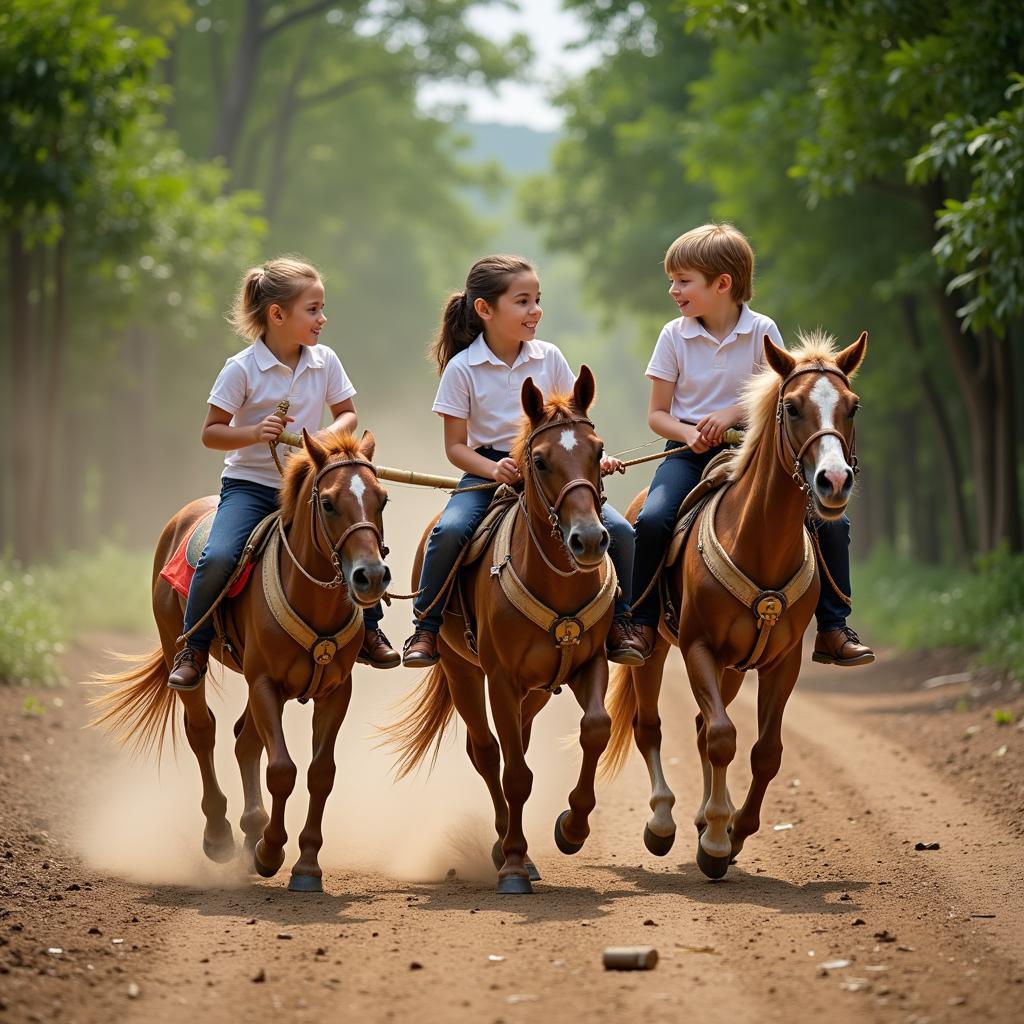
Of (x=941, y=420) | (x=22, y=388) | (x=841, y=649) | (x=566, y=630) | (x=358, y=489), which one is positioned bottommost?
(x=841, y=649)

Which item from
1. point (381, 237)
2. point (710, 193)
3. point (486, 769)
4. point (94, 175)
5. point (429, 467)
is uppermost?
point (381, 237)

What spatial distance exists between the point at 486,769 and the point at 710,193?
22908mm

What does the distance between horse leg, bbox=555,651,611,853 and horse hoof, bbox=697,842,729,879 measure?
592 mm

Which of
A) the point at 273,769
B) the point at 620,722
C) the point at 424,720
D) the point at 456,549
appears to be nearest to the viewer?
the point at 273,769

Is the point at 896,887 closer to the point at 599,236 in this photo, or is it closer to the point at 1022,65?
the point at 1022,65

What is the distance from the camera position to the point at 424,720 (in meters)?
9.23

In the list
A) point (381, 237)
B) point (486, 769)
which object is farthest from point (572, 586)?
point (381, 237)

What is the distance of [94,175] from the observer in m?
19.3

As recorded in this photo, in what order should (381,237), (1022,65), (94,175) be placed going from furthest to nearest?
(381,237) < (94,175) < (1022,65)

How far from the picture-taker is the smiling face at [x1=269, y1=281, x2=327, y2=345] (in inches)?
336

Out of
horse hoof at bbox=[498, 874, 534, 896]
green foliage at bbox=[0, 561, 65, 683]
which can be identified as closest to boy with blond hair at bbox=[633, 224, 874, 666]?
horse hoof at bbox=[498, 874, 534, 896]

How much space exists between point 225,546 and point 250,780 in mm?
1341

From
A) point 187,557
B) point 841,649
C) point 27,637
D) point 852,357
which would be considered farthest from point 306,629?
point 27,637

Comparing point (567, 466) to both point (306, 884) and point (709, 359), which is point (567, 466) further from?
point (306, 884)
